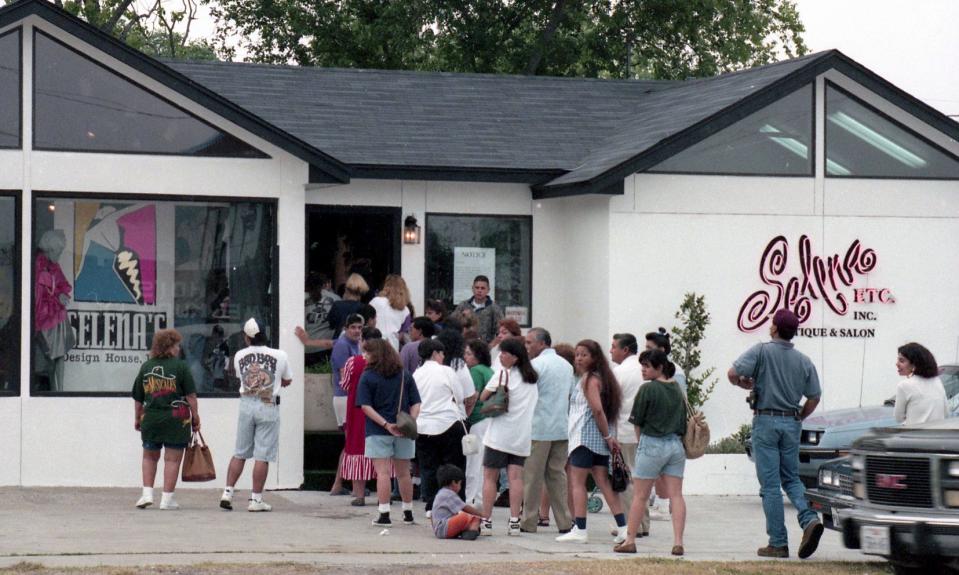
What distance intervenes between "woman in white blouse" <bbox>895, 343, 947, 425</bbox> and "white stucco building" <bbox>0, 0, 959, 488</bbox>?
5306 millimetres

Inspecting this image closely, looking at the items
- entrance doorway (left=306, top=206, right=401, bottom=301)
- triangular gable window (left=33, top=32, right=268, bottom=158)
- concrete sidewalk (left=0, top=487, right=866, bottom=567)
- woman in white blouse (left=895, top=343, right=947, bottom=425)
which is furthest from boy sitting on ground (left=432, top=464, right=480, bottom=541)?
entrance doorway (left=306, top=206, right=401, bottom=301)

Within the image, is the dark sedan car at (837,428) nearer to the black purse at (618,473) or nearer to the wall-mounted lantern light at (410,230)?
the black purse at (618,473)

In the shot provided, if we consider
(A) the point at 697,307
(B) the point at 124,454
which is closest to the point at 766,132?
(A) the point at 697,307

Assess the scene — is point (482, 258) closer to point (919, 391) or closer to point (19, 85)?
point (19, 85)

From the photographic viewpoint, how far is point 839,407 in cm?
1803

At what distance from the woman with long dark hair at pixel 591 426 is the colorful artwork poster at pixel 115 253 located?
19.0ft

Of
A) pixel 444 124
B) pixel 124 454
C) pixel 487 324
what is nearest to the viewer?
pixel 124 454

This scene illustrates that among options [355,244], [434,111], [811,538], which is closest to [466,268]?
[355,244]

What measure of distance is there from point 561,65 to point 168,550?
2348 cm

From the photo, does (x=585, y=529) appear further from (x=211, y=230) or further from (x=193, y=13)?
(x=193, y=13)

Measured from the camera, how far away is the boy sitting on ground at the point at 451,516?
1277cm

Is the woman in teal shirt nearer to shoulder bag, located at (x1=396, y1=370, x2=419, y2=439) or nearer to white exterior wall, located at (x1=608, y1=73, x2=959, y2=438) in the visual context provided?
shoulder bag, located at (x1=396, y1=370, x2=419, y2=439)

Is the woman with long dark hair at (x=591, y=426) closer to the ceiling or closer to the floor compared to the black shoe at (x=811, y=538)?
closer to the ceiling

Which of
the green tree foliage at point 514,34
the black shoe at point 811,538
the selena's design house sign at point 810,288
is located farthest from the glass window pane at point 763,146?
the green tree foliage at point 514,34
